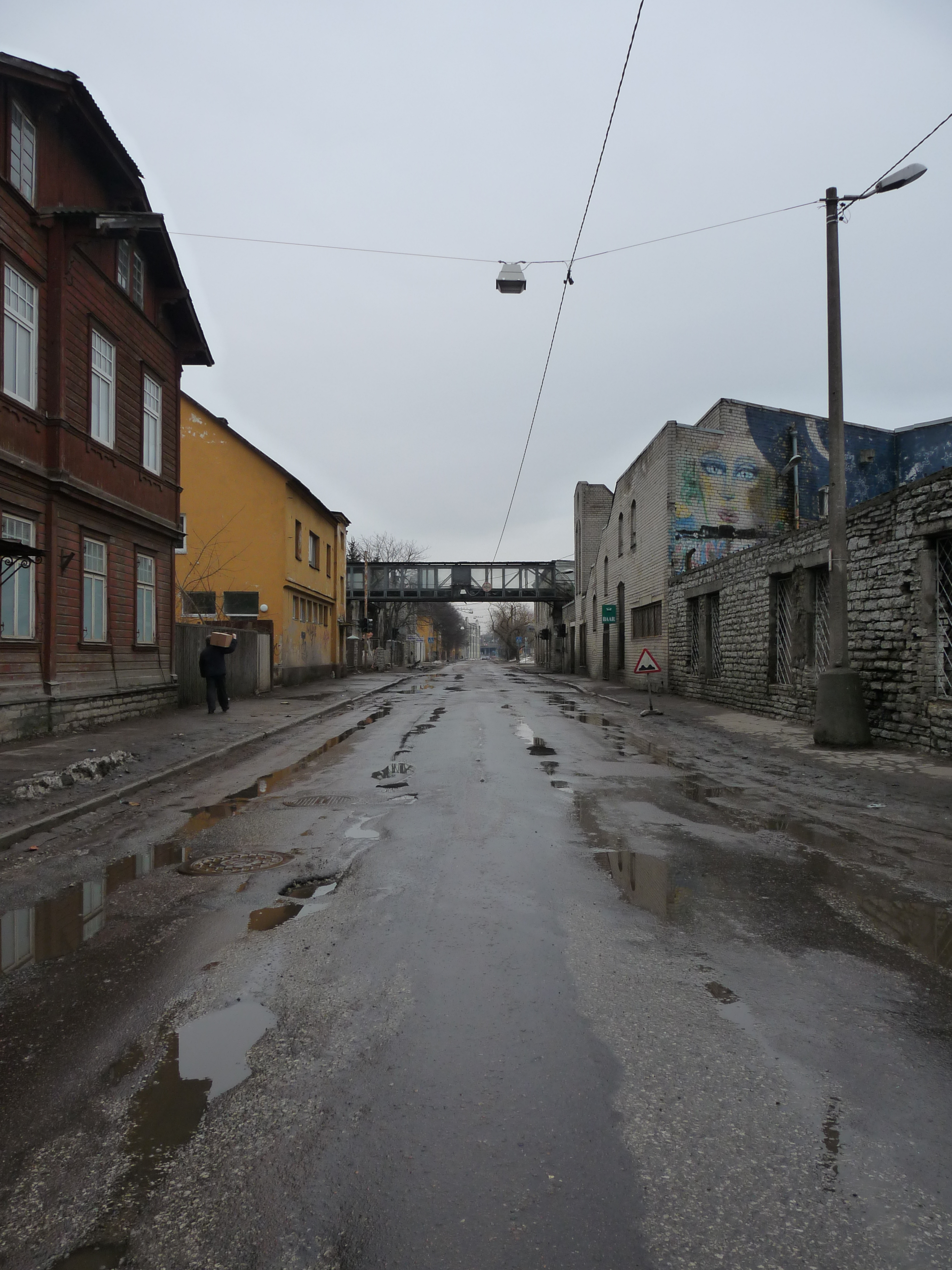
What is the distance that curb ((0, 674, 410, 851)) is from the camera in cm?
690

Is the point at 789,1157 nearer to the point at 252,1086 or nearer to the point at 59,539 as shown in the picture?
the point at 252,1086

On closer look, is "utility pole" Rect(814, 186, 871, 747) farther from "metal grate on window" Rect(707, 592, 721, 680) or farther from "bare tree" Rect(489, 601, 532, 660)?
"bare tree" Rect(489, 601, 532, 660)

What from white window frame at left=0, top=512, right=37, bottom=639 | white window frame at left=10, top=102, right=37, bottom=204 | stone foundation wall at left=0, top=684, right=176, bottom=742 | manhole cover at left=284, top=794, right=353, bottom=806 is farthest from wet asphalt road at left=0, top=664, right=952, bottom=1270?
white window frame at left=10, top=102, right=37, bottom=204

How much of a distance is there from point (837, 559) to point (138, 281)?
14.4m

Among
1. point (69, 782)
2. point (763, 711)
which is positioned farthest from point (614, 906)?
point (763, 711)

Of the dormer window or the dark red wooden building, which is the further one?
the dormer window

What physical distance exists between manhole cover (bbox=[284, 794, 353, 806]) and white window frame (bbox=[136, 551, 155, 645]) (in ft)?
31.4

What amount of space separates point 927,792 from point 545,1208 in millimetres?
7723

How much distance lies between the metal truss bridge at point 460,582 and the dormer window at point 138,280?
41669mm

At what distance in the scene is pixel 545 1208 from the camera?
2258 millimetres

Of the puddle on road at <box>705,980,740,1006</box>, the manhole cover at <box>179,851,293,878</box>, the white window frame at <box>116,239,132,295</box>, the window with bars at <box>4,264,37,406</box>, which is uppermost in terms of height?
the white window frame at <box>116,239,132,295</box>

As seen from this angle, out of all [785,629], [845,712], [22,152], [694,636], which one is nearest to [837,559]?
[845,712]

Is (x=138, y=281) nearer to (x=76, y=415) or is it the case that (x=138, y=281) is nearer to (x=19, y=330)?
(x=76, y=415)

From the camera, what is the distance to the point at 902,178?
10281 mm
